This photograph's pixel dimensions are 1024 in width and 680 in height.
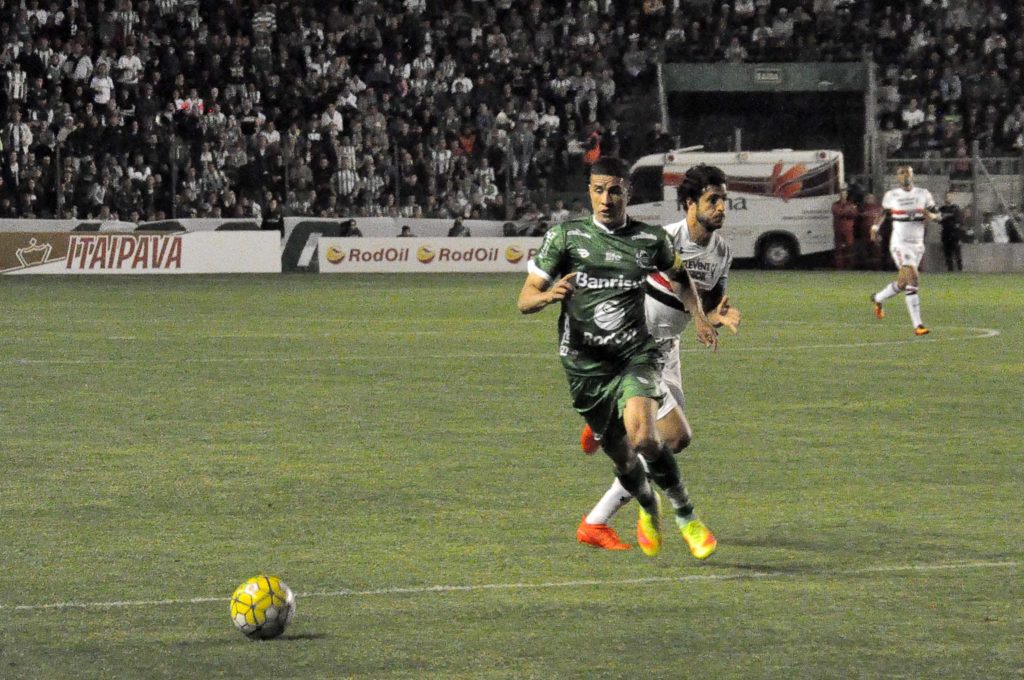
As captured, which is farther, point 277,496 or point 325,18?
point 325,18

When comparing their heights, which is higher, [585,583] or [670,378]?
[670,378]

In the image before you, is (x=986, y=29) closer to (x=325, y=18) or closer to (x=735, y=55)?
(x=735, y=55)

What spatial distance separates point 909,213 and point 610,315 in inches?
652

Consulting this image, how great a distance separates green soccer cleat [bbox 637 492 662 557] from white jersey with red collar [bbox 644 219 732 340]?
1.12 metres

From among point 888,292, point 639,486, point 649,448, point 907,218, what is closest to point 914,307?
point 888,292

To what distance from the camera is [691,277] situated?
8.59m

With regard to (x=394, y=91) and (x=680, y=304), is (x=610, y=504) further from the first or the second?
(x=394, y=91)

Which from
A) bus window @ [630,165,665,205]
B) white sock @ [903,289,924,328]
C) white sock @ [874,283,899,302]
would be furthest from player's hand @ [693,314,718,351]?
bus window @ [630,165,665,205]

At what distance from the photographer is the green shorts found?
759cm

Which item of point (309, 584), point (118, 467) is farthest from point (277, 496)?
point (309, 584)

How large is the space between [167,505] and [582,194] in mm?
32166

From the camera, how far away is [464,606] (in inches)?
262

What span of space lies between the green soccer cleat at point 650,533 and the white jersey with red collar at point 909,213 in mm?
16309

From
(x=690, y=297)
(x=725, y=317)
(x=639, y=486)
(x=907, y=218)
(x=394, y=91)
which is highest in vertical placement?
(x=690, y=297)
